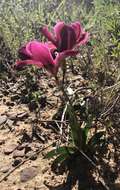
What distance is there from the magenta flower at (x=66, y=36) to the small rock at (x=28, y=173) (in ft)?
2.67

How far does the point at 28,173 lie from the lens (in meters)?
2.46

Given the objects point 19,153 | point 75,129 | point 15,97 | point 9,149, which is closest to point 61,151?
point 75,129

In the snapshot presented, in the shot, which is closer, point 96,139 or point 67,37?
point 67,37

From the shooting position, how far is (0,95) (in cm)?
350

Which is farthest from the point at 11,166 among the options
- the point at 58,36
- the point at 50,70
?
the point at 58,36

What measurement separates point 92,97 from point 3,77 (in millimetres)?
1222

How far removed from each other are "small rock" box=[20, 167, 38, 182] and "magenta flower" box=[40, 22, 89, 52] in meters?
0.81

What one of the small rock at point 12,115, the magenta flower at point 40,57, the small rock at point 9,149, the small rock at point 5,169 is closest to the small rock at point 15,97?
the small rock at point 12,115

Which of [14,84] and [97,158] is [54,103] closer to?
[14,84]

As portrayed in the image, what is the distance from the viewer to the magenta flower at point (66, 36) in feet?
6.76

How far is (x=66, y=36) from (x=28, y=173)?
90 centimetres

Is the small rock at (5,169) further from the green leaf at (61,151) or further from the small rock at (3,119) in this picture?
the small rock at (3,119)

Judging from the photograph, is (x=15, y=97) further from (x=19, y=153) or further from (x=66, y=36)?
(x=66, y=36)

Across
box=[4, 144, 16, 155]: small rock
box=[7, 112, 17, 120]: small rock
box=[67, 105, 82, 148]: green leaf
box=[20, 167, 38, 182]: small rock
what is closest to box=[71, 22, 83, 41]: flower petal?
box=[67, 105, 82, 148]: green leaf
